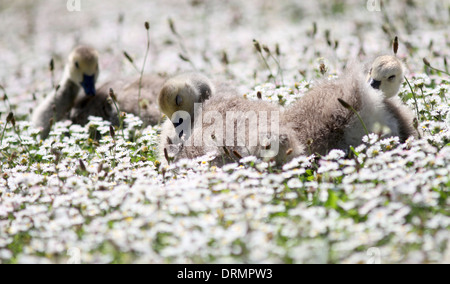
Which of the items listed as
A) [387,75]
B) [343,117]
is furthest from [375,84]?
[343,117]

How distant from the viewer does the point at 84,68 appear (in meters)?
8.59

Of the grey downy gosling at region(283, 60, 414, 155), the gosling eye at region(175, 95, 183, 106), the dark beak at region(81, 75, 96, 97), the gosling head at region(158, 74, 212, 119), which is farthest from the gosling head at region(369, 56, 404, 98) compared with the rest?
the dark beak at region(81, 75, 96, 97)

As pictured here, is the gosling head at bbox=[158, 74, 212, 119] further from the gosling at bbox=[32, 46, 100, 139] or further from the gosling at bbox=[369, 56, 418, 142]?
the gosling at bbox=[32, 46, 100, 139]

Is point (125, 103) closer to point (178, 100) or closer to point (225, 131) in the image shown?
point (178, 100)

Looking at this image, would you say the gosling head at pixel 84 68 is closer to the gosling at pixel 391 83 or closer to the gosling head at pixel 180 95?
the gosling head at pixel 180 95

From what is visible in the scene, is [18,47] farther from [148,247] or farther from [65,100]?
[148,247]

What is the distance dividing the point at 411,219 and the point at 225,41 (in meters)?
8.96

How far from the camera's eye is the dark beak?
8445mm

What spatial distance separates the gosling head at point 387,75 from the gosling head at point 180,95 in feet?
5.87

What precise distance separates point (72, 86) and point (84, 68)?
46 cm

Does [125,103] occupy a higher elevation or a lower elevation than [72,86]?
lower

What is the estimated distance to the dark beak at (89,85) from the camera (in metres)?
8.45

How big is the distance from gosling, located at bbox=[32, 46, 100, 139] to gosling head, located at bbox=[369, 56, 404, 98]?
14.4 feet

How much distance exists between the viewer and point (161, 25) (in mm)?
15117
